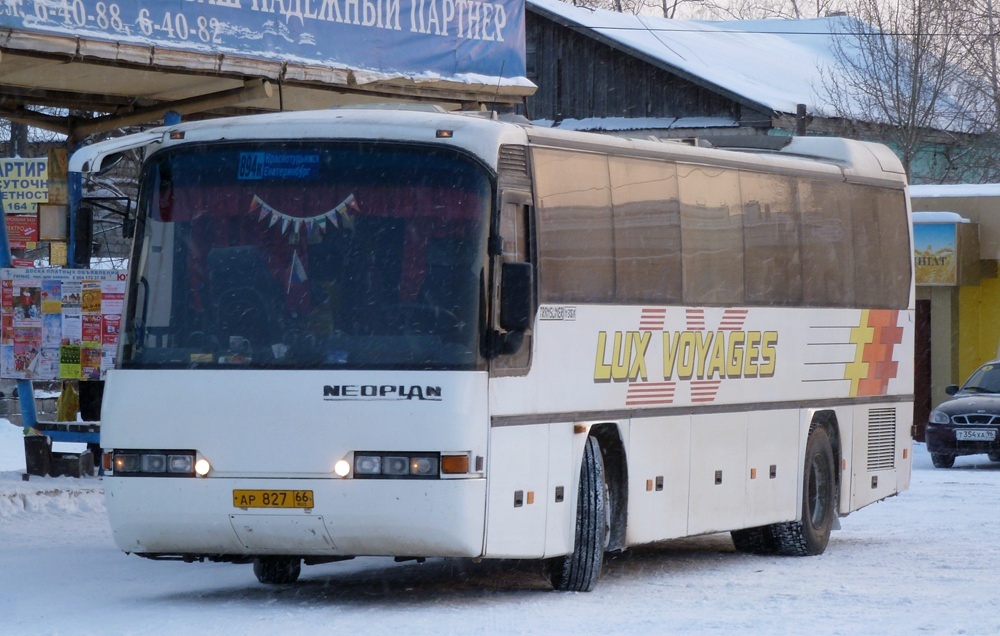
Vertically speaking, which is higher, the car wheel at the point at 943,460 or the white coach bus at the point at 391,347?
the white coach bus at the point at 391,347

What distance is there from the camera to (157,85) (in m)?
18.3

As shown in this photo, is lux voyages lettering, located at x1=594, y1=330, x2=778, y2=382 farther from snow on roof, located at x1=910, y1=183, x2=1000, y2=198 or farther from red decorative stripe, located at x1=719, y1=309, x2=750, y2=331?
snow on roof, located at x1=910, y1=183, x2=1000, y2=198

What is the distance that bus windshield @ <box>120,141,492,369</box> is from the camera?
34.2ft

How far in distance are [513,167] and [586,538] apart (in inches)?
92.8

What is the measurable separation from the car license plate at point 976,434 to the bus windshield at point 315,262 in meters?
17.2

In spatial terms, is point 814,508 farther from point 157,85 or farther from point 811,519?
point 157,85

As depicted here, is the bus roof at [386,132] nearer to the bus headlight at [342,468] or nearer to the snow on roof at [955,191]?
the bus headlight at [342,468]

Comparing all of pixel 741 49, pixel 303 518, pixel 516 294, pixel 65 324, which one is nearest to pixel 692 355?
pixel 516 294

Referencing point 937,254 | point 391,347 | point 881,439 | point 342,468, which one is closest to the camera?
point 342,468

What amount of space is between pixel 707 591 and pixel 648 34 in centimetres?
3598

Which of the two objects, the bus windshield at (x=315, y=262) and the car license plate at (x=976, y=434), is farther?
the car license plate at (x=976, y=434)

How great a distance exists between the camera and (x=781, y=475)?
1421cm

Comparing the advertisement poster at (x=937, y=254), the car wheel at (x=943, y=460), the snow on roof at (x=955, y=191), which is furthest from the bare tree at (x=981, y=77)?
the car wheel at (x=943, y=460)

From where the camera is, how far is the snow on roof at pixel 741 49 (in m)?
42.6
